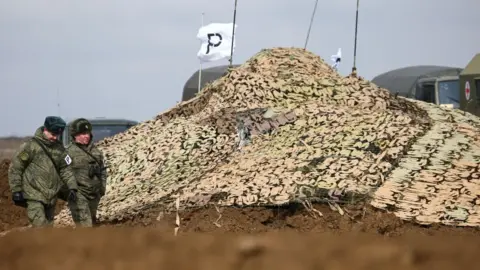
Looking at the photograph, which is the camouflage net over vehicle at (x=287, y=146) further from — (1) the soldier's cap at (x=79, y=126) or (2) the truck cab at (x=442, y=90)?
(2) the truck cab at (x=442, y=90)

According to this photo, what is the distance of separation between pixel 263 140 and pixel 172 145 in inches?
71.6

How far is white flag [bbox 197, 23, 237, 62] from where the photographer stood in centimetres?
2500

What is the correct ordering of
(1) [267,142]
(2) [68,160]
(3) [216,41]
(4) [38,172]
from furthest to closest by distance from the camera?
1. (3) [216,41]
2. (1) [267,142]
3. (2) [68,160]
4. (4) [38,172]

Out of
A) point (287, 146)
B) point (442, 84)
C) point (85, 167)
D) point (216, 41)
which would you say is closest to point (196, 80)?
point (216, 41)

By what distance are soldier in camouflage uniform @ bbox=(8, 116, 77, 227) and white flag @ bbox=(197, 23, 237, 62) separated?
14.6 meters

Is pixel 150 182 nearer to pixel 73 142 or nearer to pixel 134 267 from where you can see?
pixel 73 142

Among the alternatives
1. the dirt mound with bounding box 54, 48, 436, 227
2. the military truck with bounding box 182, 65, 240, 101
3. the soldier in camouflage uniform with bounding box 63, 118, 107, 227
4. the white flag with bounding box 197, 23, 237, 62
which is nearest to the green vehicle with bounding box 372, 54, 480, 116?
the dirt mound with bounding box 54, 48, 436, 227

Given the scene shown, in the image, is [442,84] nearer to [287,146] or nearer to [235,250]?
[287,146]

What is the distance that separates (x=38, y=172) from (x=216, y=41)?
48.9 ft

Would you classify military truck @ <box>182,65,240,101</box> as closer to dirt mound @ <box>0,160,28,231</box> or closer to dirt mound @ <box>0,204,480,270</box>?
dirt mound @ <box>0,160,28,231</box>

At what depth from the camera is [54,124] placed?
34.0 feet

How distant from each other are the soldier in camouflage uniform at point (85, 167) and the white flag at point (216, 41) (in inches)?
532

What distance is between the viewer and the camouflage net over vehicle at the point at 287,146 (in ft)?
43.7

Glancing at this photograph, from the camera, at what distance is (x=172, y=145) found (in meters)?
16.6
